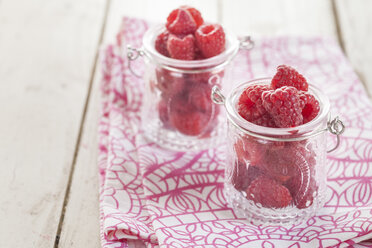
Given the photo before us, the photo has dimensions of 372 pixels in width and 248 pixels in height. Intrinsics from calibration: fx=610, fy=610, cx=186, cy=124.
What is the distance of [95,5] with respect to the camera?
5.50ft

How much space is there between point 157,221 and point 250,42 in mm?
450

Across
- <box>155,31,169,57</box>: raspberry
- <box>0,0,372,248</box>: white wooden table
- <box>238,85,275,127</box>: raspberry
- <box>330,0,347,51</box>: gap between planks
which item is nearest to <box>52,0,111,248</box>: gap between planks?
<box>0,0,372,248</box>: white wooden table

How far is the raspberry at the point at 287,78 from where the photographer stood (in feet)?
3.01

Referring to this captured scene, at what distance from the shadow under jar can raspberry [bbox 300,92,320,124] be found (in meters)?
0.23

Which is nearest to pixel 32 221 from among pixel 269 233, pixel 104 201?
pixel 104 201

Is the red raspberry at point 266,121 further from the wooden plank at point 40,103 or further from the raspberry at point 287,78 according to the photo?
the wooden plank at point 40,103

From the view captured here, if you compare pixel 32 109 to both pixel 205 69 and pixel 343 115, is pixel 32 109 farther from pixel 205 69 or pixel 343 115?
pixel 343 115

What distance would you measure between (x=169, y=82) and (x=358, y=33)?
628 millimetres

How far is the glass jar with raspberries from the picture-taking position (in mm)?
1078

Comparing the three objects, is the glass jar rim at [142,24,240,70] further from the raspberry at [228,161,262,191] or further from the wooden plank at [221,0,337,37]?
the wooden plank at [221,0,337,37]

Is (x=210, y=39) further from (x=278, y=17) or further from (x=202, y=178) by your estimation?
(x=278, y=17)

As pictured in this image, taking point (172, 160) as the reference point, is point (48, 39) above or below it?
above

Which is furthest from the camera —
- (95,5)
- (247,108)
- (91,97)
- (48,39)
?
(95,5)

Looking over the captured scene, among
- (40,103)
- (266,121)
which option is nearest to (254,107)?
(266,121)
